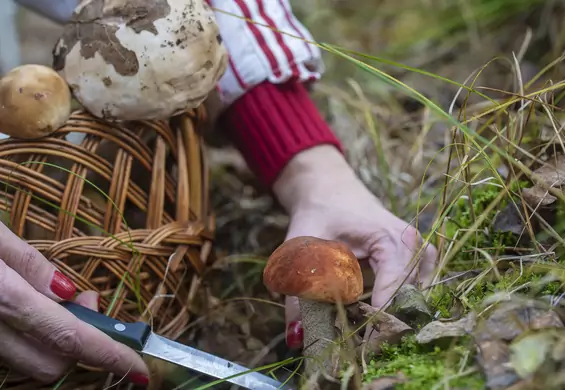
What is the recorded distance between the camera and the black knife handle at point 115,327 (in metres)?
0.92

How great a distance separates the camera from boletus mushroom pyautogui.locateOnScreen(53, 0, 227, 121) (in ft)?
3.14

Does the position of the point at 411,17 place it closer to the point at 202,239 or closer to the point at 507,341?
Result: the point at 202,239

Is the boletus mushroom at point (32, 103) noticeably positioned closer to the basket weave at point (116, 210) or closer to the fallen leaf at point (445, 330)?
the basket weave at point (116, 210)

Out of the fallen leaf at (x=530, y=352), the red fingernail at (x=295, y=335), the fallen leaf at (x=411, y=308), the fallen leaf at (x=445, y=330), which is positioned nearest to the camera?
the fallen leaf at (x=530, y=352)

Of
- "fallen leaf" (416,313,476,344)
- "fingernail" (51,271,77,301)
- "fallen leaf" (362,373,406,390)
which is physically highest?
"fingernail" (51,271,77,301)

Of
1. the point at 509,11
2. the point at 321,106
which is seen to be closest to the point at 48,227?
the point at 321,106

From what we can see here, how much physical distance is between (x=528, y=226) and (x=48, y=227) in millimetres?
742

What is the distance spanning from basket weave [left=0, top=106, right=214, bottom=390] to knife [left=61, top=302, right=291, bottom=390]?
68mm

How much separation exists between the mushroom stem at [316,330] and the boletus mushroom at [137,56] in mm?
396

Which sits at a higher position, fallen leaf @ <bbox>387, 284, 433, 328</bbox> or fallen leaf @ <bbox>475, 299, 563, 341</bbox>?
fallen leaf @ <bbox>475, 299, 563, 341</bbox>

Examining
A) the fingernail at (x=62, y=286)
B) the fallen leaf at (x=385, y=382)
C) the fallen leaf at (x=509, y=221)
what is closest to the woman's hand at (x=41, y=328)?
the fingernail at (x=62, y=286)

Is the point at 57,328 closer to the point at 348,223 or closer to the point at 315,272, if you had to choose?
the point at 315,272

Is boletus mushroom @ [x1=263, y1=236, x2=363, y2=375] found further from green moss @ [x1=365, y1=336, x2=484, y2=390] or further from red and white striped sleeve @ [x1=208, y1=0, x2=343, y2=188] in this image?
red and white striped sleeve @ [x1=208, y1=0, x2=343, y2=188]

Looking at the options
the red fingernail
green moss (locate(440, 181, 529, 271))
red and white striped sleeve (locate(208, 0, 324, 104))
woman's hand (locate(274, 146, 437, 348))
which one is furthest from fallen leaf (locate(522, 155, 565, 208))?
red and white striped sleeve (locate(208, 0, 324, 104))
